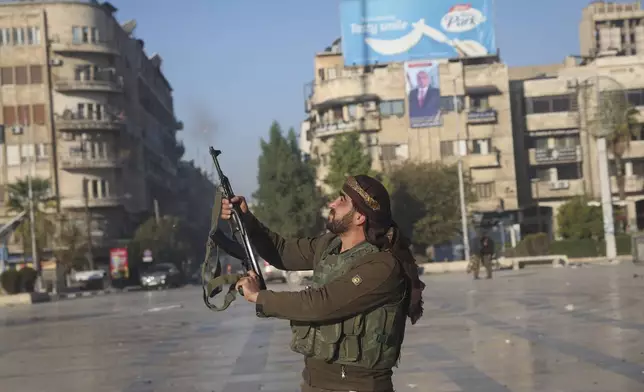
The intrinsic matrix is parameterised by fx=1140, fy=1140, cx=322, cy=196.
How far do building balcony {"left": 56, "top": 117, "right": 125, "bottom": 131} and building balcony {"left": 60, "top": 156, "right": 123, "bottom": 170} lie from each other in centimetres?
231

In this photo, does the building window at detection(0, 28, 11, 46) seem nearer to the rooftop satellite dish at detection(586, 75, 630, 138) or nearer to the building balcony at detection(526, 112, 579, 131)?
the building balcony at detection(526, 112, 579, 131)

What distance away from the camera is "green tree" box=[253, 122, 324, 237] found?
7519cm

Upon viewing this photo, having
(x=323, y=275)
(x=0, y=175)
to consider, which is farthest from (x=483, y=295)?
(x=0, y=175)

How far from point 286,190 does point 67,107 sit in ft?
73.7

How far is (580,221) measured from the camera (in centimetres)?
6900

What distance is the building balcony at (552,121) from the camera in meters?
85.8

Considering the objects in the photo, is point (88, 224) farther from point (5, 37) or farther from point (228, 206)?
point (228, 206)

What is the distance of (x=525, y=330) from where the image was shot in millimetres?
16078

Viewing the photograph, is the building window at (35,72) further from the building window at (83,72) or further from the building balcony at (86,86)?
the building window at (83,72)

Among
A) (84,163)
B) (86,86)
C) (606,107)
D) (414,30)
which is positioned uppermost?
(414,30)

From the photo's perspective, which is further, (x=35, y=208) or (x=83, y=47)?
(x=83, y=47)

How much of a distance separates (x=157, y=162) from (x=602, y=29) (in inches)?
2224

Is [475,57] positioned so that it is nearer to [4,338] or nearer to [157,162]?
[157,162]

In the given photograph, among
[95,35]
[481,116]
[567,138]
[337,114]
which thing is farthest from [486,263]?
[95,35]
